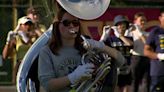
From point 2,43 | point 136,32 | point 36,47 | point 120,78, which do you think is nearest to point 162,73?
point 120,78

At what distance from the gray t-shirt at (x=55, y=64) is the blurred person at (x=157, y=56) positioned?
191 inches

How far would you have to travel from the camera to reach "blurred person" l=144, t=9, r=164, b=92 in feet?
28.6

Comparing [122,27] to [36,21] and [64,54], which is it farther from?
[64,54]

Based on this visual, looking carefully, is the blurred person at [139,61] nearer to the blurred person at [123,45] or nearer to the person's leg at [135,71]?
the person's leg at [135,71]

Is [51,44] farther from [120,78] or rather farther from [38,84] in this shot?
[120,78]

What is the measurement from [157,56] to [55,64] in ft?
16.2

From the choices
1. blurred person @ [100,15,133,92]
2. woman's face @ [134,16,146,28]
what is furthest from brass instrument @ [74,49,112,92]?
woman's face @ [134,16,146,28]

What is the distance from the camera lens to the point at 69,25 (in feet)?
12.7

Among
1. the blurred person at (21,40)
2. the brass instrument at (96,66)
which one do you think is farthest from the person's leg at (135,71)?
the brass instrument at (96,66)

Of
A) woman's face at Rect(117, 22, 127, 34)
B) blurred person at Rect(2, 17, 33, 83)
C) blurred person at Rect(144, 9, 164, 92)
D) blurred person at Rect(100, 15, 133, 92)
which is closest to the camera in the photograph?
blurred person at Rect(144, 9, 164, 92)

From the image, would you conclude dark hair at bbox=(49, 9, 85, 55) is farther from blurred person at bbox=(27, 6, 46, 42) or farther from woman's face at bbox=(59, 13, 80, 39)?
blurred person at bbox=(27, 6, 46, 42)

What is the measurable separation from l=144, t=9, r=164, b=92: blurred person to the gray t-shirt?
4839 millimetres

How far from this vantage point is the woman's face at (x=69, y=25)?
3.86 metres

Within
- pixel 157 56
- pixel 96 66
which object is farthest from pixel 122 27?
pixel 96 66
